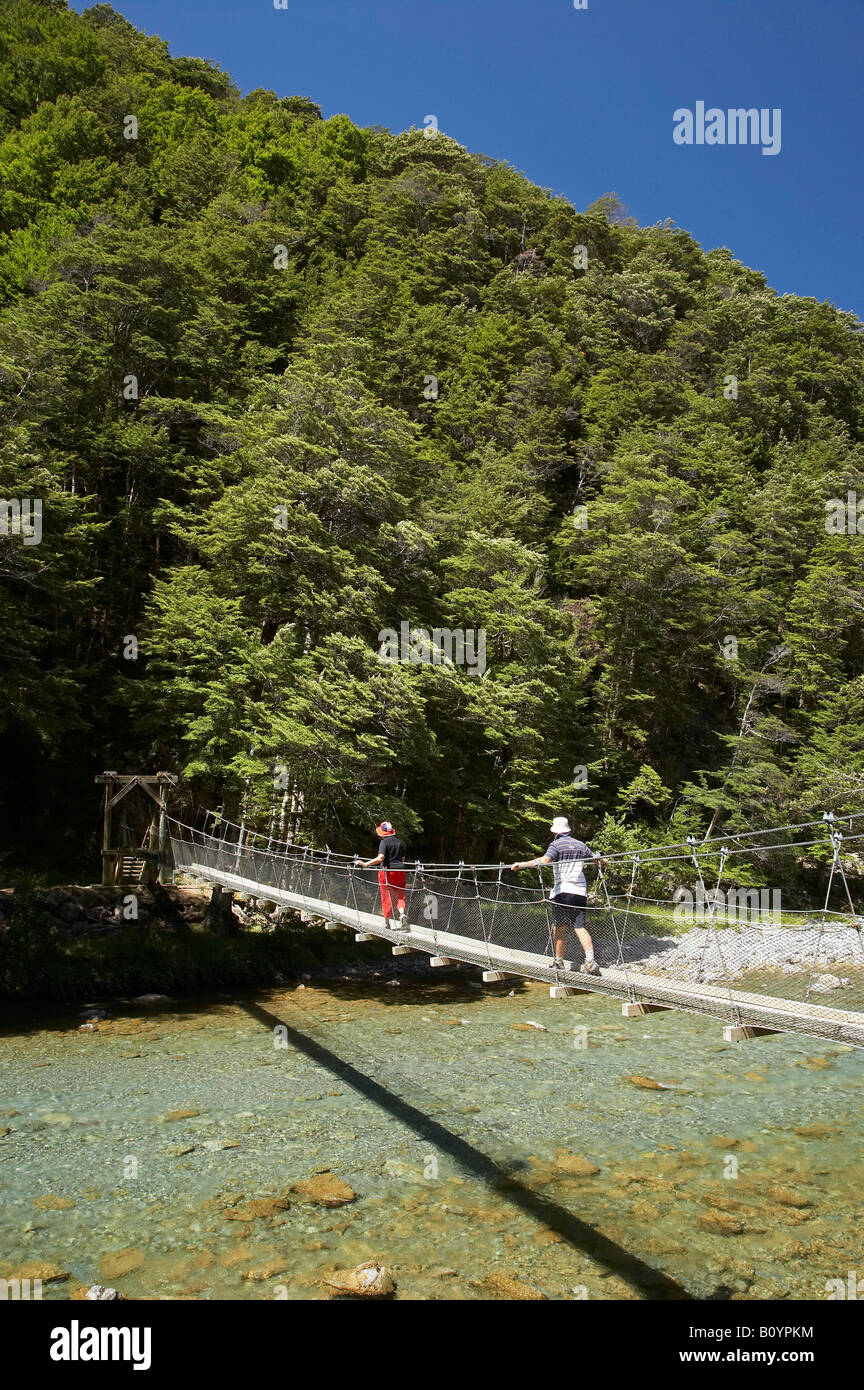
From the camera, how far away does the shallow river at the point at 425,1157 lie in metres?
Result: 4.07

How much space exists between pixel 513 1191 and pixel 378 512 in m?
9.13

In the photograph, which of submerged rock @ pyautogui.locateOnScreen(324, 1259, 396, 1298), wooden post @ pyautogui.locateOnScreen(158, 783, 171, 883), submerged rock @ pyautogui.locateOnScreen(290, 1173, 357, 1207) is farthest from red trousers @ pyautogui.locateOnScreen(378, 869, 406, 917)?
wooden post @ pyautogui.locateOnScreen(158, 783, 171, 883)

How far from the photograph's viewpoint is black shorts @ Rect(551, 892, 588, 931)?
14.2ft

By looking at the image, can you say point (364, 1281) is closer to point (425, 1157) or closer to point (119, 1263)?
point (119, 1263)

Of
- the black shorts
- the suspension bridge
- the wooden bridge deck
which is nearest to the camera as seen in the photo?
the wooden bridge deck

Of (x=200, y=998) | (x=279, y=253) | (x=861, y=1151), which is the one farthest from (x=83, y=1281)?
(x=279, y=253)

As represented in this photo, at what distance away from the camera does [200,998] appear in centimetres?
980

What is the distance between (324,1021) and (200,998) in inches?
68.9

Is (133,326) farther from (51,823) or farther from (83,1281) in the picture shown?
(83,1281)

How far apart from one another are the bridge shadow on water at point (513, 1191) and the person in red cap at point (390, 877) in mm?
1491

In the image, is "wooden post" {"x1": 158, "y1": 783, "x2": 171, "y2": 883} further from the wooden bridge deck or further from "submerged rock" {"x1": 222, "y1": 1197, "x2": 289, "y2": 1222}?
"submerged rock" {"x1": 222, "y1": 1197, "x2": 289, "y2": 1222}

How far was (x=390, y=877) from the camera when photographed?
5980mm

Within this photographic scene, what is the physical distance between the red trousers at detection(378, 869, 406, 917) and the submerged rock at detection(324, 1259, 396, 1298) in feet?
7.45

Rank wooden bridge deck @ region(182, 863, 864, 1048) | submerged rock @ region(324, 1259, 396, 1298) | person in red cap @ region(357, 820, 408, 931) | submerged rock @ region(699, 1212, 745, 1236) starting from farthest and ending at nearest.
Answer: person in red cap @ region(357, 820, 408, 931), submerged rock @ region(699, 1212, 745, 1236), submerged rock @ region(324, 1259, 396, 1298), wooden bridge deck @ region(182, 863, 864, 1048)
